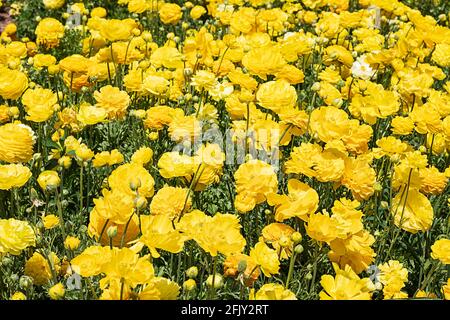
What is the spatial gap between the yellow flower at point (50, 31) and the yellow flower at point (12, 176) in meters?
2.05

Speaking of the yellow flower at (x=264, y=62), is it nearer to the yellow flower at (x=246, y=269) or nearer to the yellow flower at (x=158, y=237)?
the yellow flower at (x=246, y=269)

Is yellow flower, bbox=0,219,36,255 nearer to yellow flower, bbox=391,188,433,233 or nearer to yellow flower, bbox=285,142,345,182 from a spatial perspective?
yellow flower, bbox=285,142,345,182

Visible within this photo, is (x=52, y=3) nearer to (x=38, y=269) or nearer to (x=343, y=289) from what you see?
(x=38, y=269)

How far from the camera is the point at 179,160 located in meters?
2.16

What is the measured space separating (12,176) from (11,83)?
0.70 metres

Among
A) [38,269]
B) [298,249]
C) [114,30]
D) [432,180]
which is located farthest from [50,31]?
[298,249]

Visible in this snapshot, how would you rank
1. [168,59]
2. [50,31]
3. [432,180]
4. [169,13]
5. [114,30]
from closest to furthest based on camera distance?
[432,180], [114,30], [168,59], [50,31], [169,13]

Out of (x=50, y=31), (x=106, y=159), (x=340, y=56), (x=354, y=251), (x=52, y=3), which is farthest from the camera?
(x=52, y=3)

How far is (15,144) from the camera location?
7.43 ft

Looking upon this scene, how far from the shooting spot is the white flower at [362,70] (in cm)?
338

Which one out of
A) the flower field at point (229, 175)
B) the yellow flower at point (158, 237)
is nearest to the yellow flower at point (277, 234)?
the flower field at point (229, 175)

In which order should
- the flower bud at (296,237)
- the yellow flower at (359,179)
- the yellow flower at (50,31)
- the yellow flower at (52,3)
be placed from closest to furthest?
the flower bud at (296,237), the yellow flower at (359,179), the yellow flower at (50,31), the yellow flower at (52,3)

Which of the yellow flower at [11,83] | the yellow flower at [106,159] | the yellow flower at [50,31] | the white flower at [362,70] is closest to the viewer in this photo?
the yellow flower at [106,159]

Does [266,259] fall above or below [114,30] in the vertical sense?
below
